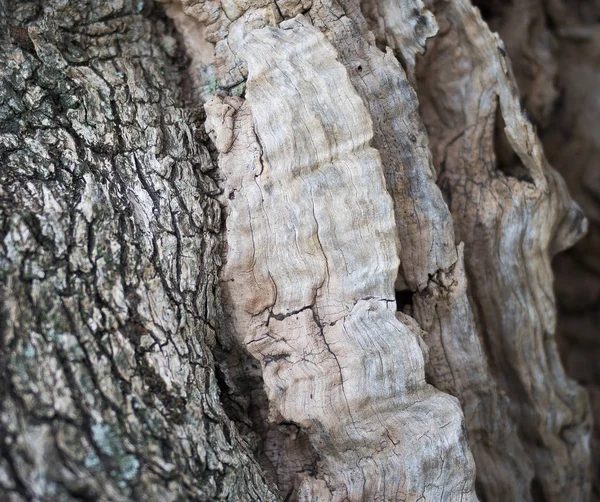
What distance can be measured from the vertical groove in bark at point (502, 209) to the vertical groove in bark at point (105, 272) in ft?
2.88

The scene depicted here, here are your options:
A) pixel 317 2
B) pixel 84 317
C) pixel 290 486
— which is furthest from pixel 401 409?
pixel 317 2

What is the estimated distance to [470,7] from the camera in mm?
1771

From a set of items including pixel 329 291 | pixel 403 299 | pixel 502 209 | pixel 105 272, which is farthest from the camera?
pixel 502 209

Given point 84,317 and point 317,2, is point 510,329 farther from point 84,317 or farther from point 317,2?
point 84,317

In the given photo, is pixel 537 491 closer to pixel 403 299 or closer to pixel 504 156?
pixel 403 299

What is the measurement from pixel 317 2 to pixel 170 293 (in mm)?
947

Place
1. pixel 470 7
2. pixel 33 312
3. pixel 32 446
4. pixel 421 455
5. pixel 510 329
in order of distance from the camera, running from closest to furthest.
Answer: pixel 32 446
pixel 33 312
pixel 421 455
pixel 470 7
pixel 510 329

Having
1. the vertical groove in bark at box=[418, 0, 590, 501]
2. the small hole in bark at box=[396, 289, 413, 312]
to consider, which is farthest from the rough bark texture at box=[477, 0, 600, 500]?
the small hole in bark at box=[396, 289, 413, 312]

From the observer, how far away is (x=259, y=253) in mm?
1469

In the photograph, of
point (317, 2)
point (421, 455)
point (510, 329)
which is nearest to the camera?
point (421, 455)

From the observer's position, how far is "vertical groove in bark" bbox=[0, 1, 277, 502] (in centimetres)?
111

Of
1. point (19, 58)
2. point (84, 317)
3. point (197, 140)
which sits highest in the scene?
point (19, 58)

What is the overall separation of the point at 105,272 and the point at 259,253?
15.5 inches

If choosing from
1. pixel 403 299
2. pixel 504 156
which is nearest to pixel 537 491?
pixel 403 299
